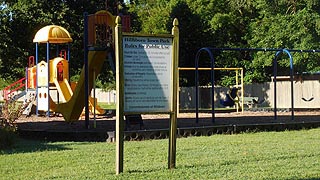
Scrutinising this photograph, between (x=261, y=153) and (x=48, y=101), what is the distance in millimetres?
13486

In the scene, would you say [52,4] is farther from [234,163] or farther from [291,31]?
[234,163]

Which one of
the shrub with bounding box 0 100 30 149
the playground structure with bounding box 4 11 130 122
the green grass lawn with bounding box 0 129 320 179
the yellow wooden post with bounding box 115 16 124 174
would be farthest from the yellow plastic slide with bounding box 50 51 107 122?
the yellow wooden post with bounding box 115 16 124 174

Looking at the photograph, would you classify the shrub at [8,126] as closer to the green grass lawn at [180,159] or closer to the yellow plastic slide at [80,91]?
the green grass lawn at [180,159]

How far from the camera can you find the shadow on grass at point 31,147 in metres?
11.9

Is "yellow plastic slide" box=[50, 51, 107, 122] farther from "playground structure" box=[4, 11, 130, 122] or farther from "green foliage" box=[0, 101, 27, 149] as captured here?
"green foliage" box=[0, 101, 27, 149]

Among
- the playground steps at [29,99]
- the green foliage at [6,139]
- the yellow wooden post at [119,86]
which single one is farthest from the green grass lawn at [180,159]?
the playground steps at [29,99]

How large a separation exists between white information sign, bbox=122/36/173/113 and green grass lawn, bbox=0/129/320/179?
1061mm

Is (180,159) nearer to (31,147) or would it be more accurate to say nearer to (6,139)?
(31,147)

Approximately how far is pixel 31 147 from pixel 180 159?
13.7 feet

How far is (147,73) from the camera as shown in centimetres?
886

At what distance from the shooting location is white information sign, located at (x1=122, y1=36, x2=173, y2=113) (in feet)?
28.6

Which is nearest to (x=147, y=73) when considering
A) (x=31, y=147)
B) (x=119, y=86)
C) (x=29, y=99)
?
(x=119, y=86)

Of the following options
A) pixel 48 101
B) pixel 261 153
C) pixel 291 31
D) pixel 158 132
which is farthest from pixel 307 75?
pixel 261 153

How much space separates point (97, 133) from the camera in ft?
46.3
